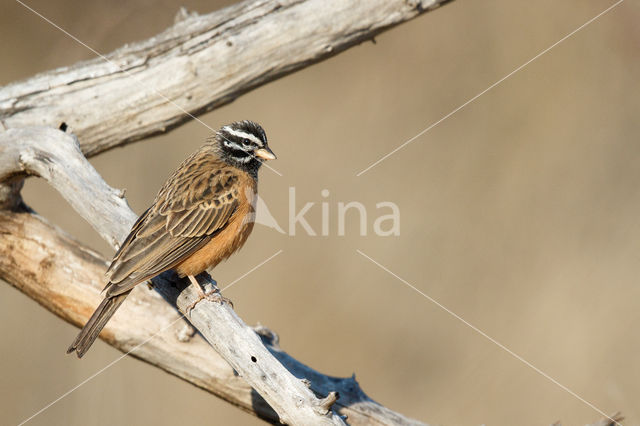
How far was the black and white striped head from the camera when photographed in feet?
22.7

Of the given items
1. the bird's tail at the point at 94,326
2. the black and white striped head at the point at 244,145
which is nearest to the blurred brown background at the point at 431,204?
the black and white striped head at the point at 244,145

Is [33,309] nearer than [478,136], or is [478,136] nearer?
[33,309]

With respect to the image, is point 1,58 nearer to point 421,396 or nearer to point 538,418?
point 421,396

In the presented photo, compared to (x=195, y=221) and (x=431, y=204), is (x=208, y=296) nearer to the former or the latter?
(x=195, y=221)

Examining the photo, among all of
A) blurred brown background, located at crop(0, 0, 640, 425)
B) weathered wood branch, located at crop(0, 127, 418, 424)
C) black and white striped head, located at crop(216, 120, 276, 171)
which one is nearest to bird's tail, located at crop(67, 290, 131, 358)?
weathered wood branch, located at crop(0, 127, 418, 424)

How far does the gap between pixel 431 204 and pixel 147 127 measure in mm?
4612

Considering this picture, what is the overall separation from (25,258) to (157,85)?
212 cm

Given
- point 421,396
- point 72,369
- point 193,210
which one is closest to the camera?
point 193,210

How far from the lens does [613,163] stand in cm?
982

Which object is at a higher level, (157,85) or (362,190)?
(362,190)

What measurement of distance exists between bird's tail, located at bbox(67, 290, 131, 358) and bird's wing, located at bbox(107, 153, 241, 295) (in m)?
0.11

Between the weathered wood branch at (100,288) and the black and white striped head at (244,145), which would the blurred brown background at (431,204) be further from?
the black and white striped head at (244,145)

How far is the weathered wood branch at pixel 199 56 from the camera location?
6.90 meters

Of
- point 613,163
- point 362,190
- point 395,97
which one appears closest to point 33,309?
point 362,190
